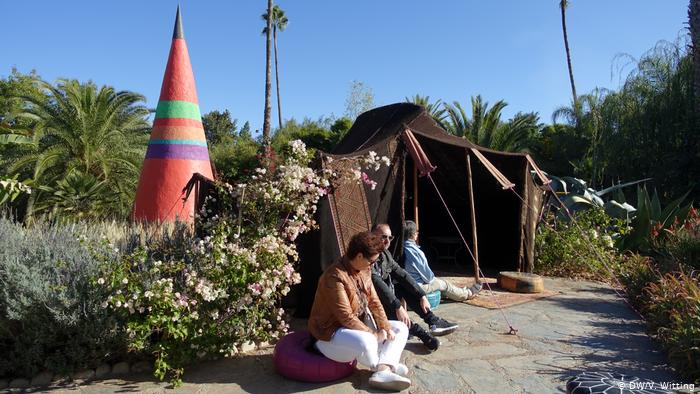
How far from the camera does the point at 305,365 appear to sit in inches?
144

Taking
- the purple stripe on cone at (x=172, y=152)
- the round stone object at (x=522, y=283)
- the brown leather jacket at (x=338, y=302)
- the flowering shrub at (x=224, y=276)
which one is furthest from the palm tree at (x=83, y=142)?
the brown leather jacket at (x=338, y=302)

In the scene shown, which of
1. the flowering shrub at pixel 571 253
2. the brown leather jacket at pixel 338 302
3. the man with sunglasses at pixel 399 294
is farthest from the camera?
the flowering shrub at pixel 571 253

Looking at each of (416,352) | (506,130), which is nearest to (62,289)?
(416,352)

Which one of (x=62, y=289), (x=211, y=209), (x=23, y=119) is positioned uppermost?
(x=23, y=119)

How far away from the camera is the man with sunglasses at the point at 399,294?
4.34 meters

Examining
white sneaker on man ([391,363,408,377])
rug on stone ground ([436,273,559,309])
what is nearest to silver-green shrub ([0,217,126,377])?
white sneaker on man ([391,363,408,377])

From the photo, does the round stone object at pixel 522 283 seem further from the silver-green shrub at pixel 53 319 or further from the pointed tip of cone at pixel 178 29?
the pointed tip of cone at pixel 178 29

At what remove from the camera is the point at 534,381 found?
12.7 feet

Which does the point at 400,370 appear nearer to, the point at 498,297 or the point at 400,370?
the point at 400,370

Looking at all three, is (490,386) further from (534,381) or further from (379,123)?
(379,123)

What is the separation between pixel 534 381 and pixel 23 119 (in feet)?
48.0

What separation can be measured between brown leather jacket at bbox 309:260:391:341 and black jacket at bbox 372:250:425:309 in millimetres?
564

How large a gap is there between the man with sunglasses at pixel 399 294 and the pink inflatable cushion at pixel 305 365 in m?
0.72

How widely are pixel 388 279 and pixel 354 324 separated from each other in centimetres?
126
